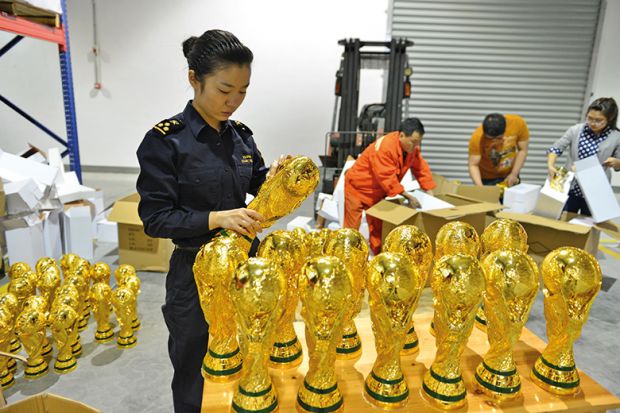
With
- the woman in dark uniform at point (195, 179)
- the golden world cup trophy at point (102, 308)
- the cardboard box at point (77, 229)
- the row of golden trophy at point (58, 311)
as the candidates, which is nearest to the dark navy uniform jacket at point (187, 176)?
the woman in dark uniform at point (195, 179)

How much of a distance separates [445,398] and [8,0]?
327 cm

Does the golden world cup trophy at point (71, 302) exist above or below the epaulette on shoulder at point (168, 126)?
below

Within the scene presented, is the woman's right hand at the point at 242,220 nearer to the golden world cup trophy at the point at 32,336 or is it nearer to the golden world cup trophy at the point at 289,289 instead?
the golden world cup trophy at the point at 289,289

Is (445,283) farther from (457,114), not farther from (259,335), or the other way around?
(457,114)

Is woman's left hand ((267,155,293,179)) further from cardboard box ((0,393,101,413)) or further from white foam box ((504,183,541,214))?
white foam box ((504,183,541,214))

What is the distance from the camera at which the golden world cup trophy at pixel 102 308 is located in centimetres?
235

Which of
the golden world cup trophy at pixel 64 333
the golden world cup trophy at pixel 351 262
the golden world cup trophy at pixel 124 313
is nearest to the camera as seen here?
the golden world cup trophy at pixel 351 262

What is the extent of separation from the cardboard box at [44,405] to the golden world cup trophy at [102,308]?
1.12 m

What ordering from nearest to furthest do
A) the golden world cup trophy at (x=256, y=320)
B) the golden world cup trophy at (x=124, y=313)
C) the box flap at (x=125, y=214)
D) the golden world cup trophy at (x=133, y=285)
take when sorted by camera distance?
the golden world cup trophy at (x=256, y=320) < the golden world cup trophy at (x=124, y=313) < the golden world cup trophy at (x=133, y=285) < the box flap at (x=125, y=214)

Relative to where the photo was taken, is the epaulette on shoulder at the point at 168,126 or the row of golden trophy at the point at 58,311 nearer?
the epaulette on shoulder at the point at 168,126

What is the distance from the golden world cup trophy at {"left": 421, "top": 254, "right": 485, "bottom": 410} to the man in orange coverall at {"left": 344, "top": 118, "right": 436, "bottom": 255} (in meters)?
2.35

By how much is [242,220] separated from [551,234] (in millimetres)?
2505

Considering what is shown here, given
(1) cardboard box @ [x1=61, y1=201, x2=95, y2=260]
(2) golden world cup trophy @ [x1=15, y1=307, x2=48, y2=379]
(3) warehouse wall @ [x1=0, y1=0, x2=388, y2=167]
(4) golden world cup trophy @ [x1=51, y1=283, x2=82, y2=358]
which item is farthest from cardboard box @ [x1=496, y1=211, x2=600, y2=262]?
(3) warehouse wall @ [x1=0, y1=0, x2=388, y2=167]

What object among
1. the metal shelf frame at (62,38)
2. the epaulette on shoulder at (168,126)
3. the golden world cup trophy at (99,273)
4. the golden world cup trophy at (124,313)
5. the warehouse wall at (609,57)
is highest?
the warehouse wall at (609,57)
